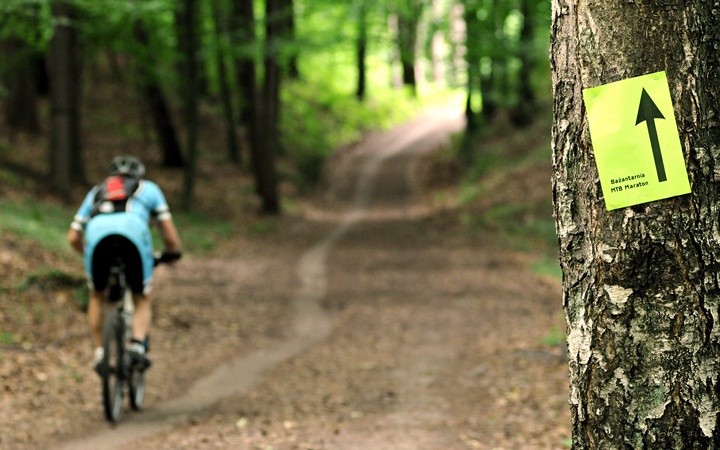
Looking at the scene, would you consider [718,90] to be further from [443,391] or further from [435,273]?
[435,273]

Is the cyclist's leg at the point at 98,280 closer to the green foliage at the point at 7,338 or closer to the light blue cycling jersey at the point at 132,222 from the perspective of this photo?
the light blue cycling jersey at the point at 132,222

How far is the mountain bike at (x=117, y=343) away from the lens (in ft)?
23.2

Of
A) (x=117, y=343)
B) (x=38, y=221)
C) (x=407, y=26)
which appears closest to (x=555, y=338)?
(x=117, y=343)

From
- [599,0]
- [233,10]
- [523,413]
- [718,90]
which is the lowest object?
[523,413]

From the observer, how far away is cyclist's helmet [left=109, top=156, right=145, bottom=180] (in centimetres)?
728

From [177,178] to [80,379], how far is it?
1849cm

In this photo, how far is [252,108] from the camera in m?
25.1

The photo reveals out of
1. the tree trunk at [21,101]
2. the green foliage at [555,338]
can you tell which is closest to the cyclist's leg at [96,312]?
the green foliage at [555,338]

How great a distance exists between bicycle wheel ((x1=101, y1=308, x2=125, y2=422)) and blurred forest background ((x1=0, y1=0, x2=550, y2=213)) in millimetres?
7460

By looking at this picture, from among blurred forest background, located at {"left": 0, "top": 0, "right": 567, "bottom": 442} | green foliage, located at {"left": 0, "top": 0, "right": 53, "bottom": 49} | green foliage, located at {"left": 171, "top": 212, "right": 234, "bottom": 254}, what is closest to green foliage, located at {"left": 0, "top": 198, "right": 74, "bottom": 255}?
blurred forest background, located at {"left": 0, "top": 0, "right": 567, "bottom": 442}

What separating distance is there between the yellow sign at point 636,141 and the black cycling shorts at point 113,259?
5.07 metres

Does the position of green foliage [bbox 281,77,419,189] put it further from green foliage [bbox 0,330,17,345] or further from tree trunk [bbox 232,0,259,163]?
green foliage [bbox 0,330,17,345]

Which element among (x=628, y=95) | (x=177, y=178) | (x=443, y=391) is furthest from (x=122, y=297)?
(x=177, y=178)

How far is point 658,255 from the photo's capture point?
2.60 meters
